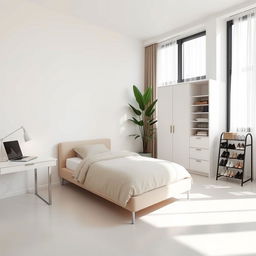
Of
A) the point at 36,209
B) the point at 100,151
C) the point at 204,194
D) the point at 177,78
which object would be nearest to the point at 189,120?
the point at 177,78

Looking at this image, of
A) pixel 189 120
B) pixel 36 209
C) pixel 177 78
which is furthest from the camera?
pixel 177 78

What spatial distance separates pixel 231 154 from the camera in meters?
4.21

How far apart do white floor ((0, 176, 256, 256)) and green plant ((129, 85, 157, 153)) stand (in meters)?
2.22

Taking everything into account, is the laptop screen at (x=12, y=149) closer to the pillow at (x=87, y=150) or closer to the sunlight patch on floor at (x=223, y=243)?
the pillow at (x=87, y=150)

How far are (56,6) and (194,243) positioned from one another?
161 inches

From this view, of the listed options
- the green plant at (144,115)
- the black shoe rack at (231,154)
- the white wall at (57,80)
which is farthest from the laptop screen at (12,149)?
the black shoe rack at (231,154)

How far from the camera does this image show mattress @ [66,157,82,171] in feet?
12.3

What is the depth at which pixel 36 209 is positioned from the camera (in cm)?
298

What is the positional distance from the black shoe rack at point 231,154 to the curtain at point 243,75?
0.88 ft

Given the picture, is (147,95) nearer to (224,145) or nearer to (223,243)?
(224,145)

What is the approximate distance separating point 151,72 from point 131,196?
3.73 metres

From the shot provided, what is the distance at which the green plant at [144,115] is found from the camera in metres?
5.20

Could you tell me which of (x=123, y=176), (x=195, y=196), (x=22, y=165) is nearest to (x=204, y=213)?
(x=195, y=196)

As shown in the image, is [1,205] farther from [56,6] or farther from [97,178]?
[56,6]
